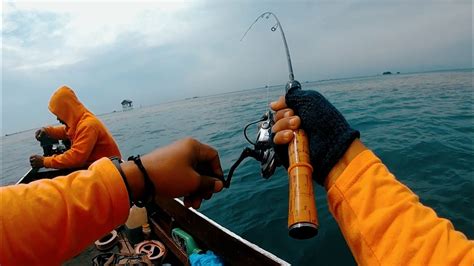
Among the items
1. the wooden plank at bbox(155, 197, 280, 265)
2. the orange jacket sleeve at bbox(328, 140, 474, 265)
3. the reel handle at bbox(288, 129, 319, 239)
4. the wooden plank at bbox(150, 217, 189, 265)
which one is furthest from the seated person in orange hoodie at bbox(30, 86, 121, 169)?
the orange jacket sleeve at bbox(328, 140, 474, 265)

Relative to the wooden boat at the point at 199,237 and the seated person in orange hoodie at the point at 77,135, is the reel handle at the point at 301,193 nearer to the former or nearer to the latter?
the wooden boat at the point at 199,237

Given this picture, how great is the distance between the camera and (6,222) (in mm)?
891

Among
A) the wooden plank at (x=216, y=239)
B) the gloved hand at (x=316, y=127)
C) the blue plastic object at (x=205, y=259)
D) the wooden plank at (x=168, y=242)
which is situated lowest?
the wooden plank at (x=168, y=242)

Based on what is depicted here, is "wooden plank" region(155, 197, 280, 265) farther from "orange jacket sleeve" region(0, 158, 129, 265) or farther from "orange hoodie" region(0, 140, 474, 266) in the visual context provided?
"orange jacket sleeve" region(0, 158, 129, 265)

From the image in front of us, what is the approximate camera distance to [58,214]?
38.3 inches

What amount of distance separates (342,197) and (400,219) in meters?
0.24

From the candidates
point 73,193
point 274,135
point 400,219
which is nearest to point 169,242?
point 274,135

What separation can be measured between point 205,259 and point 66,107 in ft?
15.7

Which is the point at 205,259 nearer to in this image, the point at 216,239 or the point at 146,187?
the point at 216,239

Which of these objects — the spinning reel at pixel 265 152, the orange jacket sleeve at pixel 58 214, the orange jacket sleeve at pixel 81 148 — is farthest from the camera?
the orange jacket sleeve at pixel 81 148

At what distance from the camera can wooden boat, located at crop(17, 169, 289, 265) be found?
3076 mm

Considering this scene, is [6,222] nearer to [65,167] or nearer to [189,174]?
[189,174]

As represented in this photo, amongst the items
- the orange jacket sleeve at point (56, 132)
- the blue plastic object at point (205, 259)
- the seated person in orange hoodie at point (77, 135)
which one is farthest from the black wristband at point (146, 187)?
the orange jacket sleeve at point (56, 132)

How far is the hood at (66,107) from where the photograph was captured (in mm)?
5930
